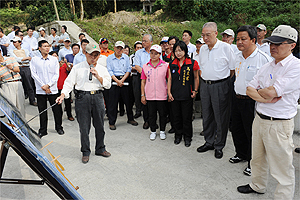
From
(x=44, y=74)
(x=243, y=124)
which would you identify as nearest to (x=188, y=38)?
(x=243, y=124)

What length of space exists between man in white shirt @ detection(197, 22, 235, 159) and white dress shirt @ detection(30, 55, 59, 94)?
126 inches

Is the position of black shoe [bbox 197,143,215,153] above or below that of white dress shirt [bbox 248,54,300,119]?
below

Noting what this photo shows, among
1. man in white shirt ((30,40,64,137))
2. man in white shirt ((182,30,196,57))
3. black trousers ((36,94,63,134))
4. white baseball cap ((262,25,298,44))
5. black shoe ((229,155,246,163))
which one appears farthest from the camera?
man in white shirt ((182,30,196,57))

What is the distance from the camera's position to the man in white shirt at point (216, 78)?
396cm

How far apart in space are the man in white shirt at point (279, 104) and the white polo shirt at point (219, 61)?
1.10m

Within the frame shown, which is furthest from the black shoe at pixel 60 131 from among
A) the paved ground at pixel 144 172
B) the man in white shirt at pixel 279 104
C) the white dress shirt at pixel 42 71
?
the man in white shirt at pixel 279 104

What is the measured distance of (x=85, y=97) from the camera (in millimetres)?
4043

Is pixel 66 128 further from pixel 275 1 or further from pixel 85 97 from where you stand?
pixel 275 1

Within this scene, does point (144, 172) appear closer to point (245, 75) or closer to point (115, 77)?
point (245, 75)

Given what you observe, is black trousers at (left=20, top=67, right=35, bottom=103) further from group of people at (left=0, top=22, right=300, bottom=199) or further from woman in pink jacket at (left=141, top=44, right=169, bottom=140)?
woman in pink jacket at (left=141, top=44, right=169, bottom=140)

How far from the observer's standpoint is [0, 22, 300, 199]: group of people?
2.67 metres

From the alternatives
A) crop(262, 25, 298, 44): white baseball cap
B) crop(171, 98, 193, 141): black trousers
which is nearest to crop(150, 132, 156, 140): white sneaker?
crop(171, 98, 193, 141): black trousers

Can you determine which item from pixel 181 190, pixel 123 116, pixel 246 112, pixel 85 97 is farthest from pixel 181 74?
pixel 123 116

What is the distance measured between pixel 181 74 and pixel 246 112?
146cm
